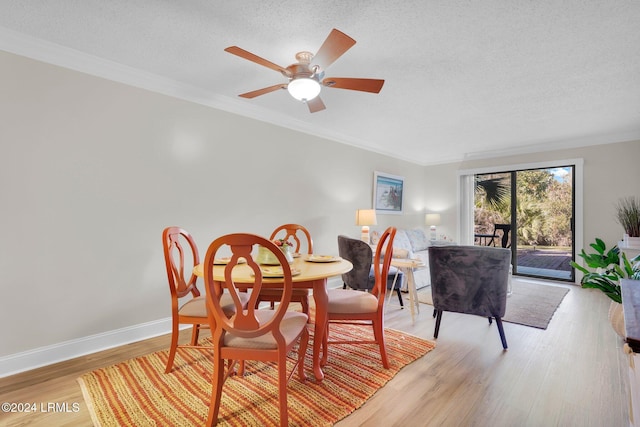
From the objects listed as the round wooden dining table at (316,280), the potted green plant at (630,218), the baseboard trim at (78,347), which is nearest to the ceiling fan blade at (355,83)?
the round wooden dining table at (316,280)

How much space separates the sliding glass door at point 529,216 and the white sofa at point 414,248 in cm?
130

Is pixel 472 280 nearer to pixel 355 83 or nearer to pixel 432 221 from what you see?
pixel 355 83

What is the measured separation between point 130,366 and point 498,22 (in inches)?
135

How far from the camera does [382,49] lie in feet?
7.19

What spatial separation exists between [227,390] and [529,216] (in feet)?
20.3

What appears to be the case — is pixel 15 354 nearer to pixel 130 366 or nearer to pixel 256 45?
pixel 130 366

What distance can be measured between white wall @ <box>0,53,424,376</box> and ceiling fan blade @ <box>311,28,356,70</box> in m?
1.64

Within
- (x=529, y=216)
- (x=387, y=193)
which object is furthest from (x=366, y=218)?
(x=529, y=216)

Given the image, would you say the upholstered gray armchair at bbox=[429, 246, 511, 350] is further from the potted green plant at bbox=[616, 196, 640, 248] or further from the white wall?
the potted green plant at bbox=[616, 196, 640, 248]

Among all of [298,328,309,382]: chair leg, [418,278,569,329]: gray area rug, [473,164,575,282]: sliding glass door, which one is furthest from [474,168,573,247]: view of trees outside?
[298,328,309,382]: chair leg

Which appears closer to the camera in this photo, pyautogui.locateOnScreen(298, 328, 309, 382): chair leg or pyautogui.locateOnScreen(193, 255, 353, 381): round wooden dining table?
pyautogui.locateOnScreen(193, 255, 353, 381): round wooden dining table

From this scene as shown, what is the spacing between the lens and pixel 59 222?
86.9 inches

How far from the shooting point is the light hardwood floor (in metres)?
1.59

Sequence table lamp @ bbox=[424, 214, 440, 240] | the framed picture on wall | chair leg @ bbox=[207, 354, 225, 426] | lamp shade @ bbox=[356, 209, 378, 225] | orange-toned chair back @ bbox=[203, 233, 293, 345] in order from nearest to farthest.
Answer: orange-toned chair back @ bbox=[203, 233, 293, 345] < chair leg @ bbox=[207, 354, 225, 426] < lamp shade @ bbox=[356, 209, 378, 225] < the framed picture on wall < table lamp @ bbox=[424, 214, 440, 240]
